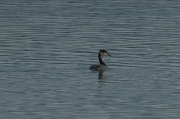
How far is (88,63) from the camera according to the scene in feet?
86.1

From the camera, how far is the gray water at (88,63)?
17562 mm

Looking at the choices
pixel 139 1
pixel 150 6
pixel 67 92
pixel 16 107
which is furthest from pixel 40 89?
pixel 139 1

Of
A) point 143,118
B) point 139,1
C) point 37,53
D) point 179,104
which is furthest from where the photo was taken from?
point 139,1

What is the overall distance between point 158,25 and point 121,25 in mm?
2553

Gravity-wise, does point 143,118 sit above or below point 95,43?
below

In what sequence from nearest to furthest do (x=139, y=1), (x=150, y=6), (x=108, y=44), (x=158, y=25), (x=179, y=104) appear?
(x=179, y=104)
(x=108, y=44)
(x=158, y=25)
(x=150, y=6)
(x=139, y=1)

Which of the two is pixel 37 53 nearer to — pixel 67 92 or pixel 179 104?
pixel 67 92

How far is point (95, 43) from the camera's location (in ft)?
105

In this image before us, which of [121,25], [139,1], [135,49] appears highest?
[139,1]

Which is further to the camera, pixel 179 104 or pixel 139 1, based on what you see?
pixel 139 1

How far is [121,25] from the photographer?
129 feet

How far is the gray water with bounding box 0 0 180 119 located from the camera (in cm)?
1756

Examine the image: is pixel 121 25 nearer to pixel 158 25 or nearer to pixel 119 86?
pixel 158 25

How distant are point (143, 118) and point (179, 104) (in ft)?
6.75
